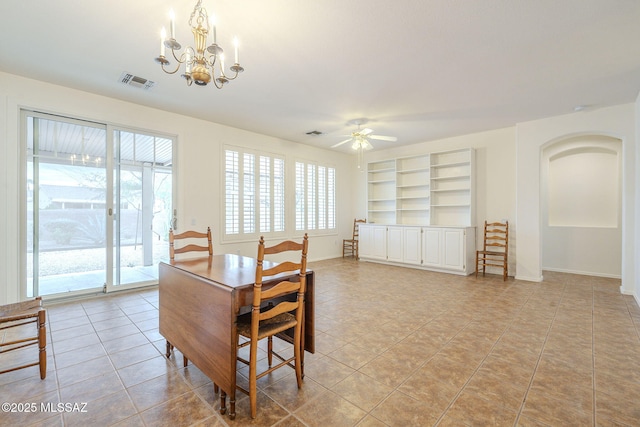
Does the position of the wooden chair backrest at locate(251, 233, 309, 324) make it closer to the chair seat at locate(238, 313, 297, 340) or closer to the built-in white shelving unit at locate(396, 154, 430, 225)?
the chair seat at locate(238, 313, 297, 340)

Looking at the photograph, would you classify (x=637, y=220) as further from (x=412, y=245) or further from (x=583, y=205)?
(x=412, y=245)

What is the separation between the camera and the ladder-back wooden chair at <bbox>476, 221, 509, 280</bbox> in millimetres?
5219

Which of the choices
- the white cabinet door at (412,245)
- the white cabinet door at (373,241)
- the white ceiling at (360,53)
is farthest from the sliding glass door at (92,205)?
the white cabinet door at (412,245)

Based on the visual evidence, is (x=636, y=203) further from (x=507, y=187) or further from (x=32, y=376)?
(x=32, y=376)

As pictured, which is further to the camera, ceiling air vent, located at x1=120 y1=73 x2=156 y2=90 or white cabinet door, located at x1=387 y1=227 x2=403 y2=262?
white cabinet door, located at x1=387 y1=227 x2=403 y2=262

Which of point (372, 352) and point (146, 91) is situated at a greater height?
point (146, 91)

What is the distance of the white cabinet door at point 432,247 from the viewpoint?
5.72 meters

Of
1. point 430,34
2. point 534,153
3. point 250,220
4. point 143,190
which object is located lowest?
point 250,220

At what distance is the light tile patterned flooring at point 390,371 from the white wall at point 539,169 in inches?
47.2

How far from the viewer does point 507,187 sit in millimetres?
5461

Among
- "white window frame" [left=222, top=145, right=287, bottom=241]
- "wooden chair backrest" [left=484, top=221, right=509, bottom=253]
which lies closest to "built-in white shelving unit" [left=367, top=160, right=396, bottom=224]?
"wooden chair backrest" [left=484, top=221, right=509, bottom=253]

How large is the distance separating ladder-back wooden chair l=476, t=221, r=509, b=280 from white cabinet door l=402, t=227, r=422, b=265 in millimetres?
1091

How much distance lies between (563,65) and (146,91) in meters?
5.03

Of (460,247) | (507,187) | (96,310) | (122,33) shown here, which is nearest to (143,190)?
(96,310)
